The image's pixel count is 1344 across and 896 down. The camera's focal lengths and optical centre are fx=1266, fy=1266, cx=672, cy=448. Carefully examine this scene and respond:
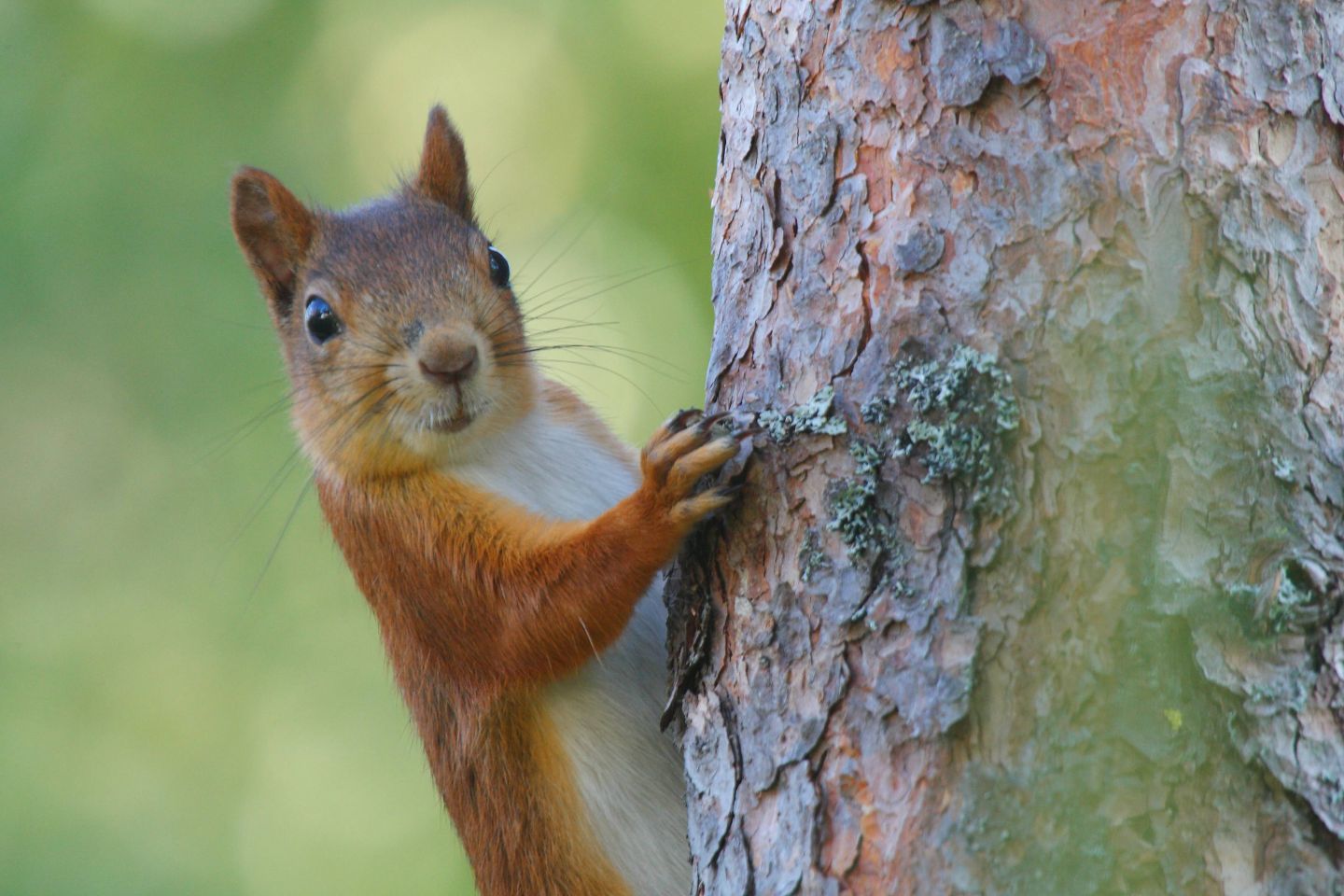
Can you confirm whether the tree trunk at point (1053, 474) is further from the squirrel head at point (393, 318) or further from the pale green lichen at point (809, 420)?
the squirrel head at point (393, 318)

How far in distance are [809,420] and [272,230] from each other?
1506mm

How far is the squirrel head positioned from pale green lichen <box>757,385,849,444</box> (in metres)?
0.73

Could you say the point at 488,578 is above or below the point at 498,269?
below

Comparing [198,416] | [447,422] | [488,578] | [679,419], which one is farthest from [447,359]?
[198,416]

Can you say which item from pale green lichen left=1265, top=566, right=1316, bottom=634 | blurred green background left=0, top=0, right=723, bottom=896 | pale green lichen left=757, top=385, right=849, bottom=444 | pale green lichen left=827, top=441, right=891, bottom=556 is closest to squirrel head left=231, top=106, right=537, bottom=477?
pale green lichen left=757, top=385, right=849, bottom=444

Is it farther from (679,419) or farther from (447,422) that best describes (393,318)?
(679,419)

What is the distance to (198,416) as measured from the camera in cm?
495

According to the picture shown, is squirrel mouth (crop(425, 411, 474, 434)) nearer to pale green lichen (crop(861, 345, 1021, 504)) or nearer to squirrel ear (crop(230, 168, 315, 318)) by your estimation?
squirrel ear (crop(230, 168, 315, 318))

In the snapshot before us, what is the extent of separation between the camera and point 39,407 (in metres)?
5.25

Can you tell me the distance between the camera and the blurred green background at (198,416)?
486 cm

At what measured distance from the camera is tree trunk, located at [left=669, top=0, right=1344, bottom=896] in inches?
53.8

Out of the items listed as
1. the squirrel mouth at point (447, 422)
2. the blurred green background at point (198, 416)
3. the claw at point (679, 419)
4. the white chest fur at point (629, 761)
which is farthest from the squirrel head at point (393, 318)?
the blurred green background at point (198, 416)

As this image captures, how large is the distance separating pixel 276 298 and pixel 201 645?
277 centimetres

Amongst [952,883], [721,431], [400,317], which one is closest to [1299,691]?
[952,883]
